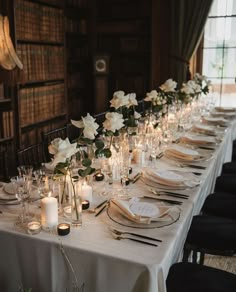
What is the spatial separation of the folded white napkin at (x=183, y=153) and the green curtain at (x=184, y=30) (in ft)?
9.43

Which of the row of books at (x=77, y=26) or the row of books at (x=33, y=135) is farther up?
the row of books at (x=77, y=26)

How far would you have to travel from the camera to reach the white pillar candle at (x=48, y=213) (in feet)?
4.59

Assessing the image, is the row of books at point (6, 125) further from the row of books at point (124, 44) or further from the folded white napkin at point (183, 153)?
the row of books at point (124, 44)

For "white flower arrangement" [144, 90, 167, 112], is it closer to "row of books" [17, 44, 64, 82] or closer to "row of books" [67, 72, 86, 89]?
"row of books" [17, 44, 64, 82]

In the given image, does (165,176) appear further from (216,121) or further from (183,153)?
(216,121)

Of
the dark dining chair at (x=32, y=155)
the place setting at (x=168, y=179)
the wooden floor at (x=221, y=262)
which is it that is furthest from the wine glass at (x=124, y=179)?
the wooden floor at (x=221, y=262)

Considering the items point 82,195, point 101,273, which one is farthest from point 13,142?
point 101,273

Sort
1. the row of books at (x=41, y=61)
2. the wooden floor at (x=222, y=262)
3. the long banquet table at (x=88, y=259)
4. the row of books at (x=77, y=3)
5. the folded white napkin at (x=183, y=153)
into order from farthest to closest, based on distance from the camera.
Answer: the row of books at (x=77, y=3)
the row of books at (x=41, y=61)
the wooden floor at (x=222, y=262)
the folded white napkin at (x=183, y=153)
the long banquet table at (x=88, y=259)

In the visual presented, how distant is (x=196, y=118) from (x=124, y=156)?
79.0 inches

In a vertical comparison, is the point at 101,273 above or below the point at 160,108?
below

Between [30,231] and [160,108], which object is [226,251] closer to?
[30,231]

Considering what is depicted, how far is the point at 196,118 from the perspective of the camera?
3.80 metres

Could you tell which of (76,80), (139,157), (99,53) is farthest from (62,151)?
(76,80)

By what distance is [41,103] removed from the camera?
4.29 m
